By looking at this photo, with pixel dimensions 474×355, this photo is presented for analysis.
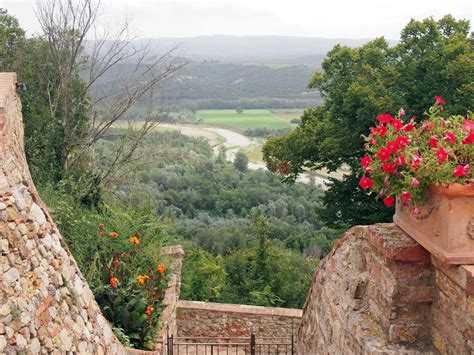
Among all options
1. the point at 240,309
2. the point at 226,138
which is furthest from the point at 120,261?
the point at 226,138

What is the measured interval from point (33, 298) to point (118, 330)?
2.44 meters

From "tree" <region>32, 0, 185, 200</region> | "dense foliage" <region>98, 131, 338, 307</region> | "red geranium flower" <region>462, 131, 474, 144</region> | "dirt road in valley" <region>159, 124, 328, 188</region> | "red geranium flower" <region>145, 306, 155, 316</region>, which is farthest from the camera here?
"dirt road in valley" <region>159, 124, 328, 188</region>

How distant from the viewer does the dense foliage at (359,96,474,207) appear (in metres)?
3.44

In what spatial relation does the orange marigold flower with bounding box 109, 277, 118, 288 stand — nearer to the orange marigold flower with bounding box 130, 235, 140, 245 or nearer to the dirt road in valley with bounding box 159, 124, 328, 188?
the orange marigold flower with bounding box 130, 235, 140, 245

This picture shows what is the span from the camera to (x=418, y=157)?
3582 mm

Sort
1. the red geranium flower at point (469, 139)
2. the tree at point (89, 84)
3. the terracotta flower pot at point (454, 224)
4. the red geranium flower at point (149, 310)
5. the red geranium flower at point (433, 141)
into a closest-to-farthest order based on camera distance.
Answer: the terracotta flower pot at point (454, 224)
the red geranium flower at point (469, 139)
the red geranium flower at point (433, 141)
the red geranium flower at point (149, 310)
the tree at point (89, 84)

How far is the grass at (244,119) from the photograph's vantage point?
42.8 m

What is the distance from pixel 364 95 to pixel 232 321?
17.8 ft

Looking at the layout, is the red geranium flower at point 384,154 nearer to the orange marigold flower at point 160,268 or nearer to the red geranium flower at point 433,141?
the red geranium flower at point 433,141

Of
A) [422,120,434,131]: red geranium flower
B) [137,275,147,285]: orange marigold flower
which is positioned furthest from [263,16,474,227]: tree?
[422,120,434,131]: red geranium flower

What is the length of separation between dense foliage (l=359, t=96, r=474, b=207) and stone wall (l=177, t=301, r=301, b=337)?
6.24m

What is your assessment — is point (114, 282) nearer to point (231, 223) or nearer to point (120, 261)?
point (120, 261)

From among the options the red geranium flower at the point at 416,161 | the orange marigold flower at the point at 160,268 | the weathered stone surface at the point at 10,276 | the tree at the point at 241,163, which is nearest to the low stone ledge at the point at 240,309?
the orange marigold flower at the point at 160,268

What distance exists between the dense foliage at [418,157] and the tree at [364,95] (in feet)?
23.8
